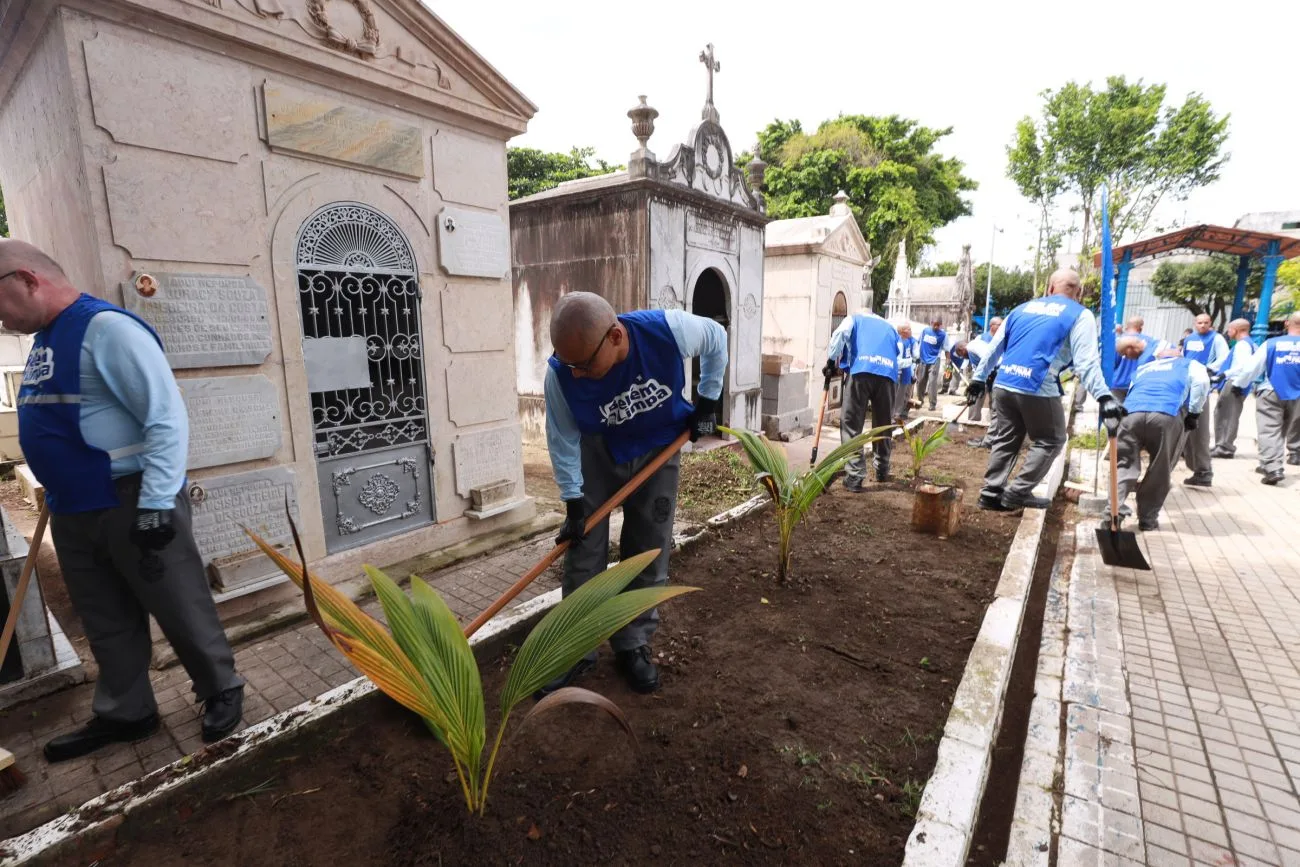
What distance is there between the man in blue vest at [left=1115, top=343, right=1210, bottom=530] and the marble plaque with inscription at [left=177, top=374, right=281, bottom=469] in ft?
19.6

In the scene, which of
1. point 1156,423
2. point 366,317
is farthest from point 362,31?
point 1156,423

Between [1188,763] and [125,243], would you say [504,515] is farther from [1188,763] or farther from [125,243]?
[1188,763]

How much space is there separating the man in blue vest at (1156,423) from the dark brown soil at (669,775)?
9.24ft

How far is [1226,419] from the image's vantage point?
758 centimetres

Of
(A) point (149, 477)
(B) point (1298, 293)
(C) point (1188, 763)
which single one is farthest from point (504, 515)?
(B) point (1298, 293)

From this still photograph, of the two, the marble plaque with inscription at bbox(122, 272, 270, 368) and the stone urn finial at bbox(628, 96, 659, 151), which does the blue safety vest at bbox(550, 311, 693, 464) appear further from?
the stone urn finial at bbox(628, 96, 659, 151)

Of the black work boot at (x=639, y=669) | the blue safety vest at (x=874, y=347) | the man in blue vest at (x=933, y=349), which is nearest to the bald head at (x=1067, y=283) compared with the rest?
the blue safety vest at (x=874, y=347)

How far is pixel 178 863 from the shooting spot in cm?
166

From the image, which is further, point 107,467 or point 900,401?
point 900,401

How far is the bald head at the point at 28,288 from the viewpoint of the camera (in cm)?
195

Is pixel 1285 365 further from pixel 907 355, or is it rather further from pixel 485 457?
pixel 485 457

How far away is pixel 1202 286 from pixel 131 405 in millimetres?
31399

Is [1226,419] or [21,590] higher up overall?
[21,590]

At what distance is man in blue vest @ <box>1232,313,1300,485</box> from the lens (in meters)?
6.41
